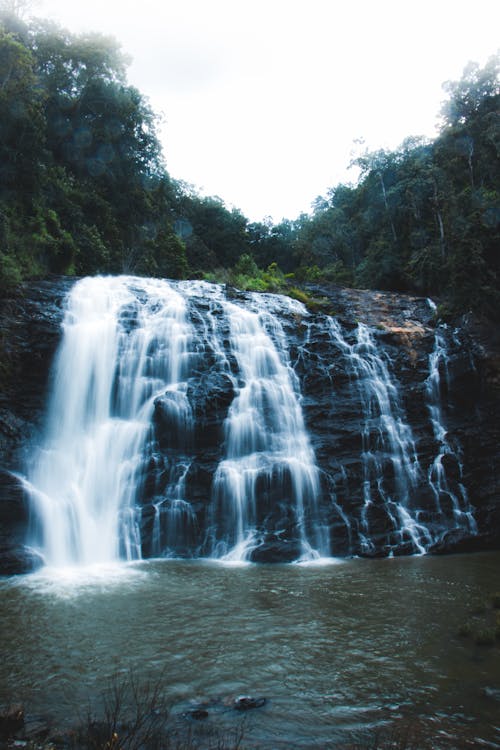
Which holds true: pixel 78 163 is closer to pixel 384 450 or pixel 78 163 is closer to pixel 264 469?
pixel 264 469

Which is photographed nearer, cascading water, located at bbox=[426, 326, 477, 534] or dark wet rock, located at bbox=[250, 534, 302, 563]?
dark wet rock, located at bbox=[250, 534, 302, 563]

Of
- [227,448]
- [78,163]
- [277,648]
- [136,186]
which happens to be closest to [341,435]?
[227,448]

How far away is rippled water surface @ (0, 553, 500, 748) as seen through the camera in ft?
13.5

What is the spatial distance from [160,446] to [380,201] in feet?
97.2

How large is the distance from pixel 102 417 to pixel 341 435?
21.8ft

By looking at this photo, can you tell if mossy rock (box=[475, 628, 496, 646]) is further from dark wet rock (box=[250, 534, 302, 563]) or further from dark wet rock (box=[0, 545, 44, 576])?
dark wet rock (box=[0, 545, 44, 576])

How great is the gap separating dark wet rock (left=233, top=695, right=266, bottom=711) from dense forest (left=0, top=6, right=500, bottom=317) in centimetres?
1628

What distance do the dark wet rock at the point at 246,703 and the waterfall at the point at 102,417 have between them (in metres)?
6.81

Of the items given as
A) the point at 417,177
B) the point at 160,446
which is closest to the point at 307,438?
the point at 160,446

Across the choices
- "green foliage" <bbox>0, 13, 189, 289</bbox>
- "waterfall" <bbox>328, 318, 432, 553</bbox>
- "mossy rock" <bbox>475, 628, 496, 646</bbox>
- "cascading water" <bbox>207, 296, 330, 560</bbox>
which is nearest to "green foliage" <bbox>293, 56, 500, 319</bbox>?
"waterfall" <bbox>328, 318, 432, 553</bbox>

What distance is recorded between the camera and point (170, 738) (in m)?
3.65

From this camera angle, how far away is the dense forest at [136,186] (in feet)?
64.5

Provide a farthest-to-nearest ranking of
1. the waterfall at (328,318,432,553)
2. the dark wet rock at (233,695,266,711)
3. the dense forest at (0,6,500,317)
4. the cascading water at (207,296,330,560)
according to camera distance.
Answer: the dense forest at (0,6,500,317) → the waterfall at (328,318,432,553) → the cascading water at (207,296,330,560) → the dark wet rock at (233,695,266,711)

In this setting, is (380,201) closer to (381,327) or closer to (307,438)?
(381,327)
